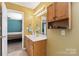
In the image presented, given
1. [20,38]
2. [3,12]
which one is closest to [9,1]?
[3,12]

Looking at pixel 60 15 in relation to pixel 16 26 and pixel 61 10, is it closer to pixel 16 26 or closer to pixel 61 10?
pixel 61 10

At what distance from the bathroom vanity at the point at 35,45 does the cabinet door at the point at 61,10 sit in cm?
52

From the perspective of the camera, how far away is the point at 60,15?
1357mm

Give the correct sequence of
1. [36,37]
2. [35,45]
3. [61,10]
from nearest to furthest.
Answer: [61,10], [35,45], [36,37]

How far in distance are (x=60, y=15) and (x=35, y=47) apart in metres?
0.67

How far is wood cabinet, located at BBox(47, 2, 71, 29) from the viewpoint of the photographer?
1.23m

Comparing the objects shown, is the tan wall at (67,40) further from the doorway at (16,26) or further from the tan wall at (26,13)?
the doorway at (16,26)

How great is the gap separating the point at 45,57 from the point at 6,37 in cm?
84

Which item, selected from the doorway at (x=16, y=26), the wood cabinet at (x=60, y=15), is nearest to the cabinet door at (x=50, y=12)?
the wood cabinet at (x=60, y=15)

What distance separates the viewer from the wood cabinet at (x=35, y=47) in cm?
151

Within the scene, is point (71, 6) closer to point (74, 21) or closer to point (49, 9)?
point (74, 21)

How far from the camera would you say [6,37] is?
175cm

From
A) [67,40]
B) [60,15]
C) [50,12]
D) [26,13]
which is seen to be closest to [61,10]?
[60,15]

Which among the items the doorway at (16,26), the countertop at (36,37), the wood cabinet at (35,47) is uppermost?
the doorway at (16,26)
